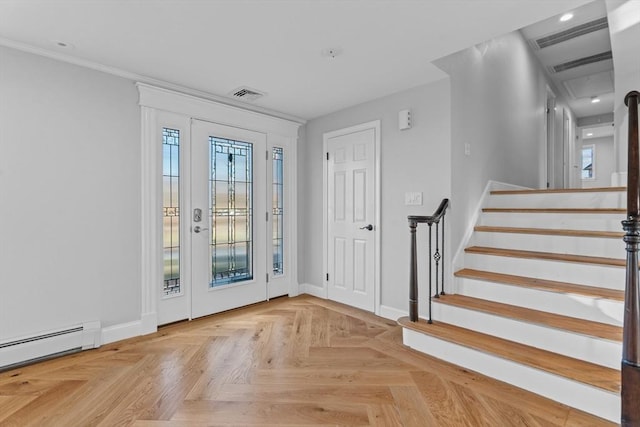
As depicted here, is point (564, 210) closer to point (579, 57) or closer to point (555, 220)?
point (555, 220)

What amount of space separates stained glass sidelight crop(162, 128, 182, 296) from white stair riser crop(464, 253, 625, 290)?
9.40 ft

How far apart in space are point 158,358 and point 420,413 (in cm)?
197

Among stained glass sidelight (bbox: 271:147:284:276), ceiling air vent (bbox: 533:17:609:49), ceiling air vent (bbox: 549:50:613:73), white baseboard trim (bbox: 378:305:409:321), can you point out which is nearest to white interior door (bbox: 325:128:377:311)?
white baseboard trim (bbox: 378:305:409:321)

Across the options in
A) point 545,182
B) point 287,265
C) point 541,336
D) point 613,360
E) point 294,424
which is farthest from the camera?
point 545,182

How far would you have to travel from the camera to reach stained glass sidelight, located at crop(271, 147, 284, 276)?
415 centimetres

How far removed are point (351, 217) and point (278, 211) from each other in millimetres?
984

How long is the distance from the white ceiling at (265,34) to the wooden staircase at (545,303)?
1709 millimetres

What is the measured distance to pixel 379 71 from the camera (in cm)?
290

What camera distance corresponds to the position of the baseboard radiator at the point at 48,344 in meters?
2.33

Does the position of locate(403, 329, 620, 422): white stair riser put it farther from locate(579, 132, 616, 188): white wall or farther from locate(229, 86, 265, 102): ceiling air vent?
locate(579, 132, 616, 188): white wall

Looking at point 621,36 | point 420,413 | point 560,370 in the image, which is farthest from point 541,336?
point 621,36

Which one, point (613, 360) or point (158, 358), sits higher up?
point (613, 360)

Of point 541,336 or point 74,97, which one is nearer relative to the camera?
point 541,336

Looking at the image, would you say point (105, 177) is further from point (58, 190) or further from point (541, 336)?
point (541, 336)
